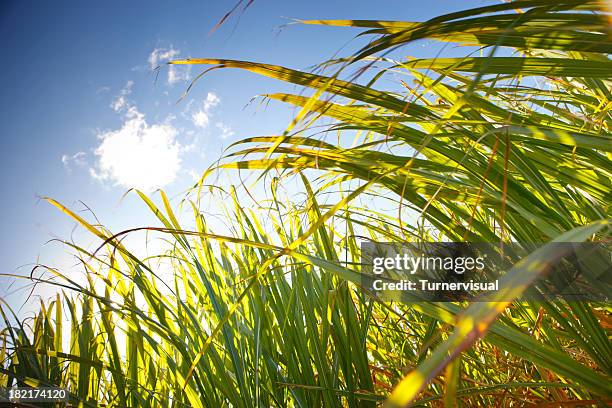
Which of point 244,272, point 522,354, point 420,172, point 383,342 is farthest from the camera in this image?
point 383,342

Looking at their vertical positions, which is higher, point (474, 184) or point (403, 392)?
point (474, 184)

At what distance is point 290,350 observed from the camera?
0.89m

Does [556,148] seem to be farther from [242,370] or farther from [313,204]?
[242,370]

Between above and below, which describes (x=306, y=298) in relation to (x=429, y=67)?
below

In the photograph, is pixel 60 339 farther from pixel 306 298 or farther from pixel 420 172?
pixel 420 172

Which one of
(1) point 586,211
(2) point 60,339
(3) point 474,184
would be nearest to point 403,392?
(3) point 474,184

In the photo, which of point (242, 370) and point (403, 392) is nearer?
point (403, 392)

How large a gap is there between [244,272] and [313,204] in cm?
31

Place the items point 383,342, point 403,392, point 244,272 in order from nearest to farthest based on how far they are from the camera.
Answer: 1. point 403,392
2. point 244,272
3. point 383,342

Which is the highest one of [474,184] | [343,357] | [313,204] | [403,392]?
[313,204]

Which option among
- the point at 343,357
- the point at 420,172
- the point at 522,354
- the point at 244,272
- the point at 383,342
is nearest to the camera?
the point at 522,354

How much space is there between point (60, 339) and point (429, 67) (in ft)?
4.07

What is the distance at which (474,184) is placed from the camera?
2.19 feet

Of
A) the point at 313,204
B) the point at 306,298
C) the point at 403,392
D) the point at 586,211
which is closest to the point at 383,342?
the point at 306,298
